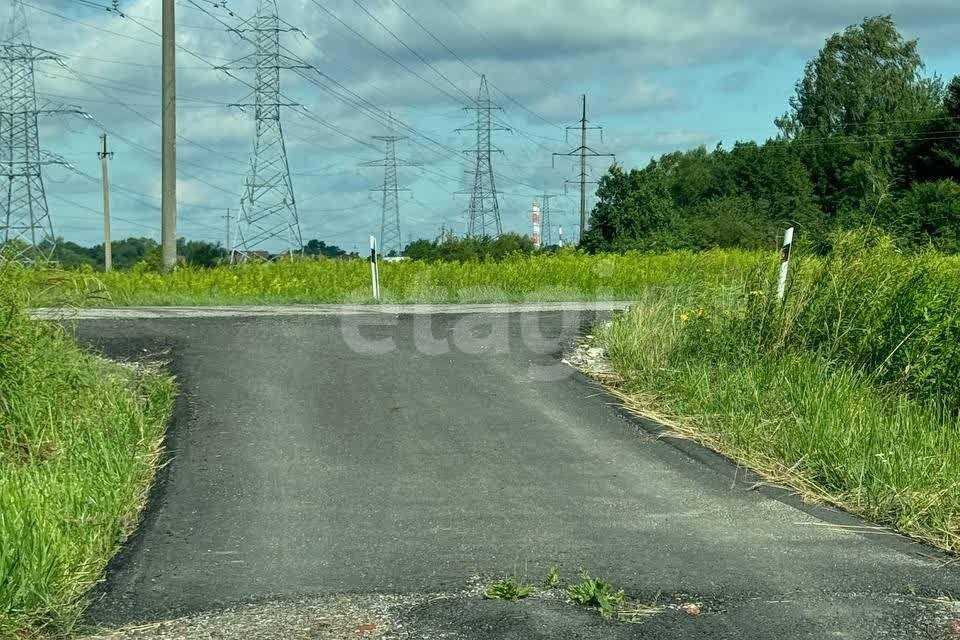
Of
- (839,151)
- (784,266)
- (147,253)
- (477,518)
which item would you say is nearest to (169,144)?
(147,253)

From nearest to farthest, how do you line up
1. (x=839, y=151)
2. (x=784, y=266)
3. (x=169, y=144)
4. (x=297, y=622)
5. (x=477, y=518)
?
(x=297, y=622) → (x=477, y=518) → (x=784, y=266) → (x=169, y=144) → (x=839, y=151)

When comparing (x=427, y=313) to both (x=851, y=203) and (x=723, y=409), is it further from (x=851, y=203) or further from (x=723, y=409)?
(x=851, y=203)

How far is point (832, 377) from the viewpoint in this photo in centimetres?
927

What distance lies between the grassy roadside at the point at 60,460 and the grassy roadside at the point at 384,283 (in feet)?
32.5

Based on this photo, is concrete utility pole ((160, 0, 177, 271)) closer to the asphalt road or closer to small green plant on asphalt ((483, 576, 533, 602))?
the asphalt road

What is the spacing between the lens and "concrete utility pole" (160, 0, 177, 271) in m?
25.8

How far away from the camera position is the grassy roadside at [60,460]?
4.85 meters

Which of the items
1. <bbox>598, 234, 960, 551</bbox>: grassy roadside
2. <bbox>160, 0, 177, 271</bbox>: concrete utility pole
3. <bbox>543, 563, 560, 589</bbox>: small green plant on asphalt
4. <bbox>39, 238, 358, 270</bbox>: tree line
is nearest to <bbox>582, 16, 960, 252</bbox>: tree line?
<bbox>39, 238, 358, 270</bbox>: tree line

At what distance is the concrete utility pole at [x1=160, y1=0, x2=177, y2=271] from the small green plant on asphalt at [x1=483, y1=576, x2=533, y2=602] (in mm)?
21769

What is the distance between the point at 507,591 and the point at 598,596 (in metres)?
0.41

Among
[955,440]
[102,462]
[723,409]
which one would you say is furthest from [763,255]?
[102,462]

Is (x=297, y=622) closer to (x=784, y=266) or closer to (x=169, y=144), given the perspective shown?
(x=784, y=266)

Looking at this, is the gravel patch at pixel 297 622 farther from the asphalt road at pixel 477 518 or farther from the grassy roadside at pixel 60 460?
the grassy roadside at pixel 60 460

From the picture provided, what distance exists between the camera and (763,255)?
12.0 m
